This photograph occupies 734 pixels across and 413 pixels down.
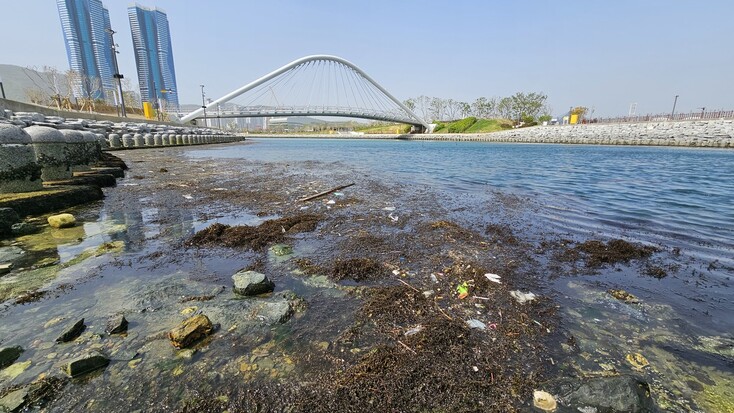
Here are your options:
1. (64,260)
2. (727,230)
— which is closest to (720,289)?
(727,230)

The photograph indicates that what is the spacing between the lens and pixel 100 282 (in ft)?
11.2

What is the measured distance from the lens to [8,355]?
2.23 metres

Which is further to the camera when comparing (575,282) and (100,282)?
(575,282)

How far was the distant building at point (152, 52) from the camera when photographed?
98938mm

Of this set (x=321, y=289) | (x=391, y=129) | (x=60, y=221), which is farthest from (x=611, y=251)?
(x=391, y=129)

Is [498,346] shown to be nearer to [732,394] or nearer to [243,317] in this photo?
[732,394]

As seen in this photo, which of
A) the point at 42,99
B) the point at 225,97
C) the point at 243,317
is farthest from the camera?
the point at 225,97

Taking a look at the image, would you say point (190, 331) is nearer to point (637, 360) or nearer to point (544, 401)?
point (544, 401)

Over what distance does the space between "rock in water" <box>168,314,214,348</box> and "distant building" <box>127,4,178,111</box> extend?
116 metres

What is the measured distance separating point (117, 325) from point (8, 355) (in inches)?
25.0

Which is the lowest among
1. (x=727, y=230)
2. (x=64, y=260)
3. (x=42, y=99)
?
(x=727, y=230)

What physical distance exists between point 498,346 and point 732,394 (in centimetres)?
156

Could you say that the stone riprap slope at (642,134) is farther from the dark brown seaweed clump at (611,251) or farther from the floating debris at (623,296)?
the floating debris at (623,296)

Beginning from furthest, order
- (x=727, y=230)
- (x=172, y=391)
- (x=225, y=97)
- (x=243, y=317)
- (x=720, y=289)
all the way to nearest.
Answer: (x=225, y=97) < (x=727, y=230) < (x=720, y=289) < (x=243, y=317) < (x=172, y=391)
